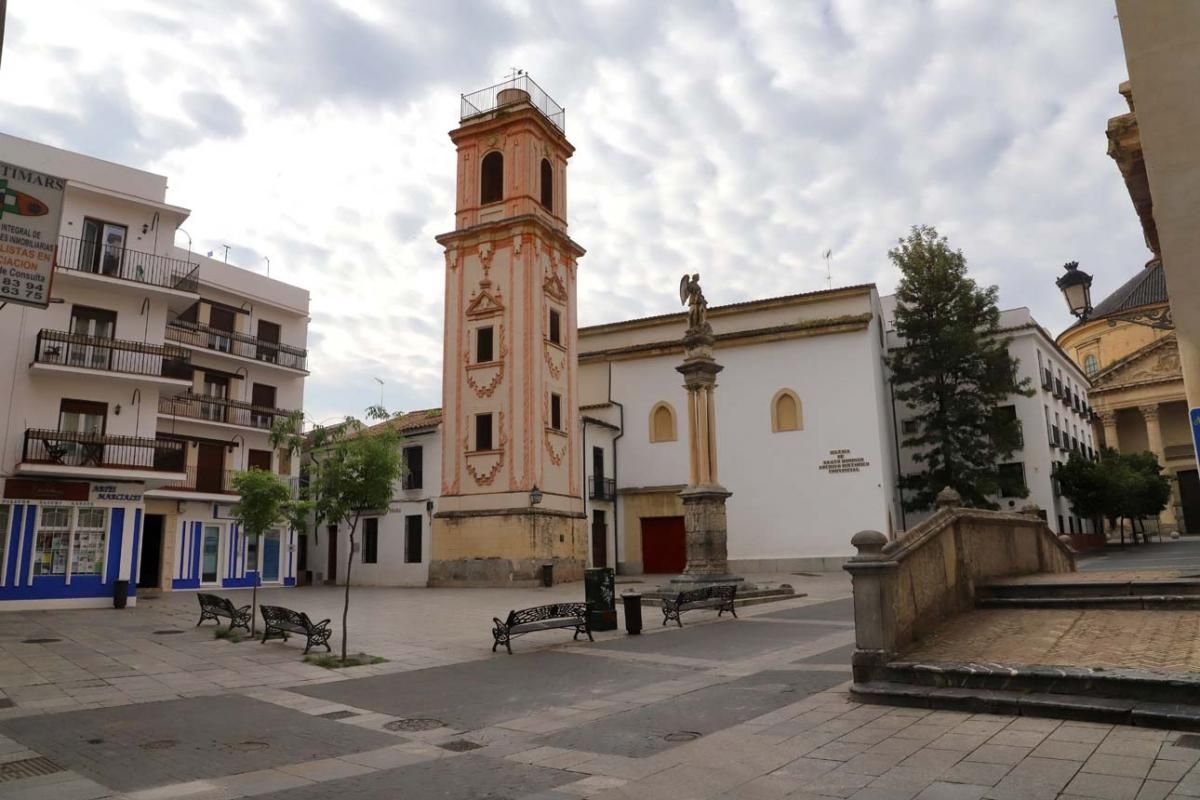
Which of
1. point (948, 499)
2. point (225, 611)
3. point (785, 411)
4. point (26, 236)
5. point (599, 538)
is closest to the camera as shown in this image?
point (26, 236)

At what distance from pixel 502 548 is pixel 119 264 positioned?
15.1 metres

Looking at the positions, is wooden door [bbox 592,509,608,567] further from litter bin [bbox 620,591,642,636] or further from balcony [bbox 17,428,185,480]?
litter bin [bbox 620,591,642,636]

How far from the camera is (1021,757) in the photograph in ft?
17.8

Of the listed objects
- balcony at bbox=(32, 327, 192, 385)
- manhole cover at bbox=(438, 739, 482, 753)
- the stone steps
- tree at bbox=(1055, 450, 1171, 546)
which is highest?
balcony at bbox=(32, 327, 192, 385)

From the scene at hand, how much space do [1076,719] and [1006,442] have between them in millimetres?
28944

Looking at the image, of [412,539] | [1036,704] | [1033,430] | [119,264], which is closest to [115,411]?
[119,264]

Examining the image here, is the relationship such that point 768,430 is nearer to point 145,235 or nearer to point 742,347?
point 742,347

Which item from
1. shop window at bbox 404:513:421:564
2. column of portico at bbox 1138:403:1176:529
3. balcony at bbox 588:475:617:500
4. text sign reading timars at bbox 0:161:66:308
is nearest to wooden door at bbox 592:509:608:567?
balcony at bbox 588:475:617:500

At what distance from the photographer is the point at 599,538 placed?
34812mm

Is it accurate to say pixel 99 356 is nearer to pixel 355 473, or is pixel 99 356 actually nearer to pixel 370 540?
pixel 370 540

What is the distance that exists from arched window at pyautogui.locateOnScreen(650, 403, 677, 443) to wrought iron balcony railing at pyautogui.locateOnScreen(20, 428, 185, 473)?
19840mm

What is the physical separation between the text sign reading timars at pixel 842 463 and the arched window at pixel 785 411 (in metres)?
1.93

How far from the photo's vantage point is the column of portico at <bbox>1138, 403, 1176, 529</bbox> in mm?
52969

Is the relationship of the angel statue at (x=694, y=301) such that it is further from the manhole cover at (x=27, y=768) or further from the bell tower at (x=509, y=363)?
the manhole cover at (x=27, y=768)
